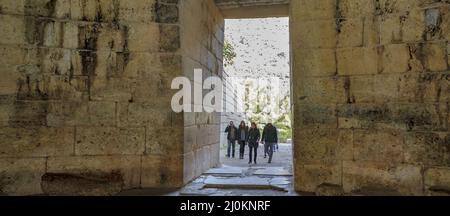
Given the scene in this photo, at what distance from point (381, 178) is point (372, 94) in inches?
38.9

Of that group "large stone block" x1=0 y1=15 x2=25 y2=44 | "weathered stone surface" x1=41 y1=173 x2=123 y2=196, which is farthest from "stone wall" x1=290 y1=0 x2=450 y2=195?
"large stone block" x1=0 y1=15 x2=25 y2=44

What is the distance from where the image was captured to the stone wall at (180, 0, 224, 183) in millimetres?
4523

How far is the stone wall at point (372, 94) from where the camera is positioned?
372cm

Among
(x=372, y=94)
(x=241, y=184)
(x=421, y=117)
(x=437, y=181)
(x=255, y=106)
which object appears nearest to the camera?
(x=437, y=181)

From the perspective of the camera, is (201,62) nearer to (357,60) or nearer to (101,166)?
(101,166)

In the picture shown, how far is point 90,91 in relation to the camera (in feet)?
13.9

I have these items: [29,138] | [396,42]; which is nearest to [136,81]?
[29,138]

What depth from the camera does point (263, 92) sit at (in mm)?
26250

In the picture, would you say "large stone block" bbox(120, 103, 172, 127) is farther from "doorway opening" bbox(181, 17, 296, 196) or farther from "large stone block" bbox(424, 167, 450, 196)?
"large stone block" bbox(424, 167, 450, 196)

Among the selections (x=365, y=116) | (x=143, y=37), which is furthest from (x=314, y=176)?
(x=143, y=37)

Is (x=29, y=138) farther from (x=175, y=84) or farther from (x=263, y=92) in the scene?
(x=263, y=92)

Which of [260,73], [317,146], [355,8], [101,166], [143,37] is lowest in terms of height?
[101,166]

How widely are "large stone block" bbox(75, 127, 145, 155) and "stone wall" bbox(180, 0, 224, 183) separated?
623 millimetres

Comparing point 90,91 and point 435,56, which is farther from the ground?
point 435,56
